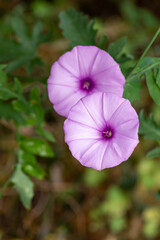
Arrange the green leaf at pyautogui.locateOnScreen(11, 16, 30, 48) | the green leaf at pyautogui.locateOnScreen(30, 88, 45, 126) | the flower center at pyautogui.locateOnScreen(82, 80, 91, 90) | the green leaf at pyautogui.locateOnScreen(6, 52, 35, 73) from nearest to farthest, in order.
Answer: the flower center at pyautogui.locateOnScreen(82, 80, 91, 90) → the green leaf at pyautogui.locateOnScreen(30, 88, 45, 126) → the green leaf at pyautogui.locateOnScreen(6, 52, 35, 73) → the green leaf at pyautogui.locateOnScreen(11, 16, 30, 48)

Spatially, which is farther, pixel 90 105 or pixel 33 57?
pixel 33 57

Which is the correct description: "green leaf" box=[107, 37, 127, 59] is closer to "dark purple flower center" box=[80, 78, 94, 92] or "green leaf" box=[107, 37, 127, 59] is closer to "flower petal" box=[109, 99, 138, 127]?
"dark purple flower center" box=[80, 78, 94, 92]

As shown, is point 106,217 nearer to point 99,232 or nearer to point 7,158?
point 99,232

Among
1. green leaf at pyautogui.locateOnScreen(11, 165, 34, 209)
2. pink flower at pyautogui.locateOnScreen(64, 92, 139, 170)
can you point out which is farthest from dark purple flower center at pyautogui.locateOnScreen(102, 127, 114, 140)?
green leaf at pyautogui.locateOnScreen(11, 165, 34, 209)

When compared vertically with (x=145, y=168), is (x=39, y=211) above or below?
below

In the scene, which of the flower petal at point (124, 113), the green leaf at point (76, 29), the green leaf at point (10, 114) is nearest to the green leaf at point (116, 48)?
the green leaf at point (76, 29)

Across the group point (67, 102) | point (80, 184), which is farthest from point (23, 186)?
point (80, 184)

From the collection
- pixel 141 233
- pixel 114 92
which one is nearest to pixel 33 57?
pixel 114 92
